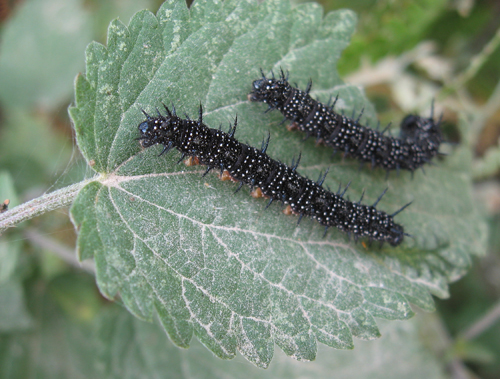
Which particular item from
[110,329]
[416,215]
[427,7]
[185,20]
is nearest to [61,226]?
[110,329]

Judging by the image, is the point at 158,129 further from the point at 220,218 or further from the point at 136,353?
the point at 136,353

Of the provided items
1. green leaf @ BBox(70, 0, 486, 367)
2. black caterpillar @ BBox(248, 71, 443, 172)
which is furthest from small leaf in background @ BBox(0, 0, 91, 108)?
black caterpillar @ BBox(248, 71, 443, 172)

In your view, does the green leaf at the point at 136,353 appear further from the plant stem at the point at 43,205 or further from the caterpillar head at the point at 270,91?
the caterpillar head at the point at 270,91

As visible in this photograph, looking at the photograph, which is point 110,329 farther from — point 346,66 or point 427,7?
point 427,7

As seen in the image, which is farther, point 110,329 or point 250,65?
point 110,329

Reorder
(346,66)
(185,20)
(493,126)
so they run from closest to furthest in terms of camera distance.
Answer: (185,20)
(346,66)
(493,126)
